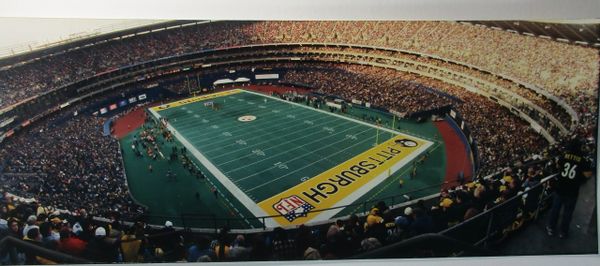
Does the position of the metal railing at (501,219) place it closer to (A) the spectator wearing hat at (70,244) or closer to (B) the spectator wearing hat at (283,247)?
(B) the spectator wearing hat at (283,247)

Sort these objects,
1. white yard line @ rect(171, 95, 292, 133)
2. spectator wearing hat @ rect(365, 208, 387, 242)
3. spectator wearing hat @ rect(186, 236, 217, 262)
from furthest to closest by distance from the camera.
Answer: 1. white yard line @ rect(171, 95, 292, 133)
2. spectator wearing hat @ rect(186, 236, 217, 262)
3. spectator wearing hat @ rect(365, 208, 387, 242)

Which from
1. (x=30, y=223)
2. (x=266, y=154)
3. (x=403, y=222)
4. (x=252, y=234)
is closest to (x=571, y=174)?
(x=403, y=222)

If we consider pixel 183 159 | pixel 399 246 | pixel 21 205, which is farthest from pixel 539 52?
pixel 21 205

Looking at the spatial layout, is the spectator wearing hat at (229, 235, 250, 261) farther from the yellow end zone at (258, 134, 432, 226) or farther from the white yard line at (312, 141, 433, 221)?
the white yard line at (312, 141, 433, 221)

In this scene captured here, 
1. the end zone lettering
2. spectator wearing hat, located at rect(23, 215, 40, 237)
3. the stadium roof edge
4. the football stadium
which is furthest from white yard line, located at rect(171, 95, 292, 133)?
spectator wearing hat, located at rect(23, 215, 40, 237)

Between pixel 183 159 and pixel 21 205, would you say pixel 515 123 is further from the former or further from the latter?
pixel 21 205

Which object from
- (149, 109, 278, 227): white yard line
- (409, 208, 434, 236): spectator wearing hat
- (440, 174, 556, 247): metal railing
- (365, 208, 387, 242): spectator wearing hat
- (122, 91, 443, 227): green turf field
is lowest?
(149, 109, 278, 227): white yard line
